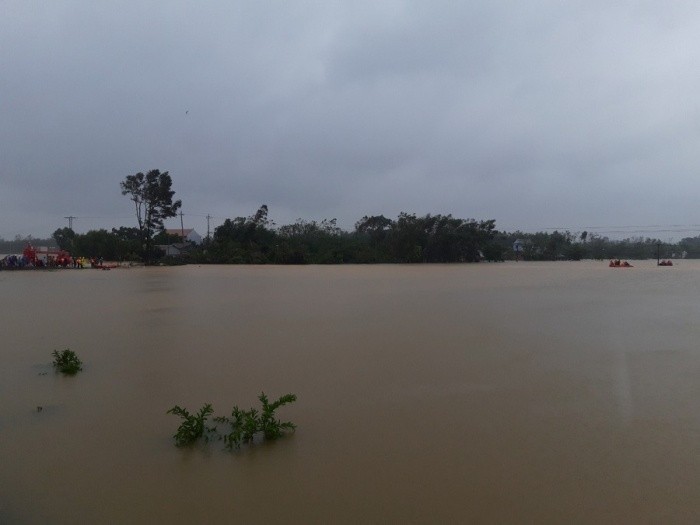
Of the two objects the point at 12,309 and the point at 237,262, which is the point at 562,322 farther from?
the point at 237,262

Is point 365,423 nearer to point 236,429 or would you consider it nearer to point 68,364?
point 236,429

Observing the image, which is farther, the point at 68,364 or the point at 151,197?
the point at 151,197

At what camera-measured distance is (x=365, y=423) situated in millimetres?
4176

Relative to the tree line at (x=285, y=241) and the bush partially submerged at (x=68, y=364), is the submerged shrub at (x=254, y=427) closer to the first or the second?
the bush partially submerged at (x=68, y=364)

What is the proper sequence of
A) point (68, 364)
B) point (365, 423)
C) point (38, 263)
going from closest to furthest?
1. point (365, 423)
2. point (68, 364)
3. point (38, 263)

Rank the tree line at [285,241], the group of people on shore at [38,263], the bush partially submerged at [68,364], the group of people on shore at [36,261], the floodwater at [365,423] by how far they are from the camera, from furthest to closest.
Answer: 1. the tree line at [285,241]
2. the group of people on shore at [36,261]
3. the group of people on shore at [38,263]
4. the bush partially submerged at [68,364]
5. the floodwater at [365,423]

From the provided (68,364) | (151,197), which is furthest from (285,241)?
(68,364)

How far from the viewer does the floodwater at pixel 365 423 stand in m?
2.99

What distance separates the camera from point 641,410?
449cm

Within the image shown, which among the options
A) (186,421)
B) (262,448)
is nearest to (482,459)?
(262,448)

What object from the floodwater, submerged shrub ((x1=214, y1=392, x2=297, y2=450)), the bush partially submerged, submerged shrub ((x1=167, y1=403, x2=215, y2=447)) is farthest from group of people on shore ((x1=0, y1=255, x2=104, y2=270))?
submerged shrub ((x1=214, y1=392, x2=297, y2=450))

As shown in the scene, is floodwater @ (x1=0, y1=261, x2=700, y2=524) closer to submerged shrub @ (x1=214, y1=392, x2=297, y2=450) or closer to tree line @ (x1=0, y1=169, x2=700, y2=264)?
submerged shrub @ (x1=214, y1=392, x2=297, y2=450)

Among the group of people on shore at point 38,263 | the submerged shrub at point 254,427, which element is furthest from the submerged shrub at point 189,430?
the group of people on shore at point 38,263

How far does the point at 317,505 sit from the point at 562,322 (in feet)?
24.9
